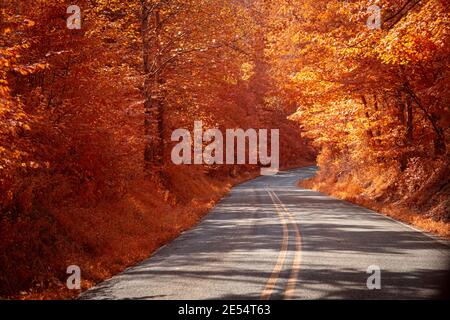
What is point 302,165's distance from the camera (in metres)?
78.6

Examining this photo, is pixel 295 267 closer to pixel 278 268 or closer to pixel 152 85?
pixel 278 268

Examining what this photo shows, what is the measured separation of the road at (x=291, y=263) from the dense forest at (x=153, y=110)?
1094mm

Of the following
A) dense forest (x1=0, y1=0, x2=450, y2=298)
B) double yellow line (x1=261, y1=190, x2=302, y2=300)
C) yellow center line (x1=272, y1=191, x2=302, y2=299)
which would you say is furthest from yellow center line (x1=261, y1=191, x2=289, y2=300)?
dense forest (x1=0, y1=0, x2=450, y2=298)

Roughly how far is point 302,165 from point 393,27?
65.7 metres

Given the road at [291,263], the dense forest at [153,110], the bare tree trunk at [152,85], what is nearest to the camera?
the road at [291,263]

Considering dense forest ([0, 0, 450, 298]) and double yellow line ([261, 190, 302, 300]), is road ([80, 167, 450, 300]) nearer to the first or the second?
double yellow line ([261, 190, 302, 300])

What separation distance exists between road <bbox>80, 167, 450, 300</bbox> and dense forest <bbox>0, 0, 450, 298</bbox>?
109 cm

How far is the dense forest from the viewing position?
11109 millimetres

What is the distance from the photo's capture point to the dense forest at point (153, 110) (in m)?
11.1

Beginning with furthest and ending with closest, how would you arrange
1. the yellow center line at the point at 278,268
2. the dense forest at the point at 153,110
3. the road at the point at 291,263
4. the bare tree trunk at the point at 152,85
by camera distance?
1. the bare tree trunk at the point at 152,85
2. the dense forest at the point at 153,110
3. the road at the point at 291,263
4. the yellow center line at the point at 278,268

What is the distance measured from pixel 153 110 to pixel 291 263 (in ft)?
43.1

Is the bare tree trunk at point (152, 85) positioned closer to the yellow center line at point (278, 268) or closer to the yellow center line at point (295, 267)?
the yellow center line at point (278, 268)

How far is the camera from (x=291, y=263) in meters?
11.0

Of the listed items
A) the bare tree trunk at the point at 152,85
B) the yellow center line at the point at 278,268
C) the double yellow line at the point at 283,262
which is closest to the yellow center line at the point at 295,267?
the double yellow line at the point at 283,262
